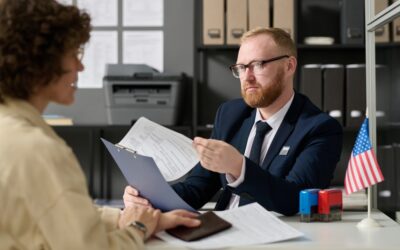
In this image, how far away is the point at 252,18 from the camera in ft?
11.5

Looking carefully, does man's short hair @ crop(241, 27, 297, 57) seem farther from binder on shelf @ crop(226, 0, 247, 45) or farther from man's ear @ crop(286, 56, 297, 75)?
binder on shelf @ crop(226, 0, 247, 45)

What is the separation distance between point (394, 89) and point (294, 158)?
0.74m

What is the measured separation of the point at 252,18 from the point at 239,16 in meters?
0.08

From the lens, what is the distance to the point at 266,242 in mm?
1222

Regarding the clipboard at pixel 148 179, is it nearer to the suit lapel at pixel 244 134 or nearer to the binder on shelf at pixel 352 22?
the suit lapel at pixel 244 134

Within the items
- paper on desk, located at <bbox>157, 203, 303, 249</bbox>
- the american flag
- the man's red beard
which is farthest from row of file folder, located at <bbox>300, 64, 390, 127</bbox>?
paper on desk, located at <bbox>157, 203, 303, 249</bbox>

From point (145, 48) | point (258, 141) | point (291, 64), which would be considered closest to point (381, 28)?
point (291, 64)

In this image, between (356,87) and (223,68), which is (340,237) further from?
(223,68)

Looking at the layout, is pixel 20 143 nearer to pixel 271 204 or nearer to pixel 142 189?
pixel 142 189

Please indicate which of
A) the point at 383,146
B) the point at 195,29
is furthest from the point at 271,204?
the point at 195,29

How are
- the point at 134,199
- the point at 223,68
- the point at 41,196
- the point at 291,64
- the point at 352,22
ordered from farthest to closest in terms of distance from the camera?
the point at 223,68
the point at 352,22
the point at 291,64
the point at 134,199
the point at 41,196

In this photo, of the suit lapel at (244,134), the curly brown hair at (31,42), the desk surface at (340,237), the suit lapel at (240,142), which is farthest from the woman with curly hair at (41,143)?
the suit lapel at (244,134)

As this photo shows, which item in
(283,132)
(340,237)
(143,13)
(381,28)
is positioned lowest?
(340,237)

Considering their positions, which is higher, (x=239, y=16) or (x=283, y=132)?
(x=239, y=16)
